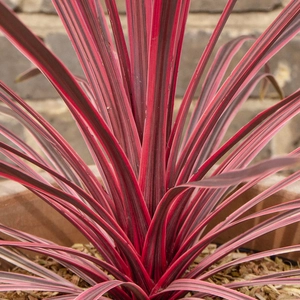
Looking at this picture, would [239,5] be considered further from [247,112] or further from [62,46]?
[62,46]

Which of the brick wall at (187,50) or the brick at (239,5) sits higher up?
the brick at (239,5)

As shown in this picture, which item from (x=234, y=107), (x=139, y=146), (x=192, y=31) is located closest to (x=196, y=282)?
(x=139, y=146)

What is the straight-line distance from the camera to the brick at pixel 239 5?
3.34 feet

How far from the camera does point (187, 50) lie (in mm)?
1050

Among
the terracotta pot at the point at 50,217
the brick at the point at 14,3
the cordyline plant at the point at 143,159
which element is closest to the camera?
the cordyline plant at the point at 143,159

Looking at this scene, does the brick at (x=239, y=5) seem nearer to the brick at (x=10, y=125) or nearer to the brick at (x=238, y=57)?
the brick at (x=238, y=57)

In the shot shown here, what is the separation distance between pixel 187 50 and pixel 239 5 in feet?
0.56

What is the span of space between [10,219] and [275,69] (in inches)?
29.9

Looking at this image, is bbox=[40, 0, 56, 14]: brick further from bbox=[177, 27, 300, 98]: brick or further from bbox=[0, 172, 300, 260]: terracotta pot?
bbox=[0, 172, 300, 260]: terracotta pot

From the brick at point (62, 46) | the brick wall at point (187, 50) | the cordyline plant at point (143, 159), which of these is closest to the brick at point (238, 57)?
the brick wall at point (187, 50)

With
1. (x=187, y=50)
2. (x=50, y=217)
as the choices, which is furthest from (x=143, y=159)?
(x=187, y=50)

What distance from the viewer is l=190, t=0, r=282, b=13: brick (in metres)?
1.02

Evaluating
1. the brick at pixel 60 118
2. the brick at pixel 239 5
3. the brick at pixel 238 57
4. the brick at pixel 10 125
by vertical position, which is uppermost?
the brick at pixel 239 5

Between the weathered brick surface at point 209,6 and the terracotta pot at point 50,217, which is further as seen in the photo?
the weathered brick surface at point 209,6
